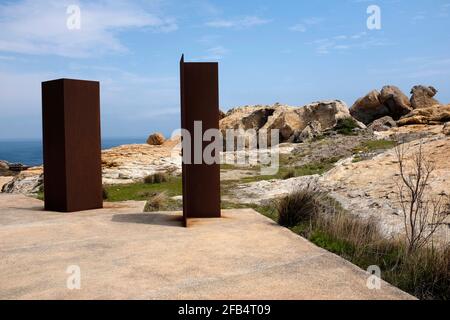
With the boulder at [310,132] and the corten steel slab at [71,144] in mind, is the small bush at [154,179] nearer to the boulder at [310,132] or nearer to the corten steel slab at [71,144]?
the corten steel slab at [71,144]

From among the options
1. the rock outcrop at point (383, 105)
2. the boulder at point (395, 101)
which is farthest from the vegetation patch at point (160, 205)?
the boulder at point (395, 101)

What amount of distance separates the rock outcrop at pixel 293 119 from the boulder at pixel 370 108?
21.7 ft

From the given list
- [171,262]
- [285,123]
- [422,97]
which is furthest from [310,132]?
[171,262]

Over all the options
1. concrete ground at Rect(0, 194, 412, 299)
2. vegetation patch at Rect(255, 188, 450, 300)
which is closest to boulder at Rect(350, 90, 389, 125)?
vegetation patch at Rect(255, 188, 450, 300)

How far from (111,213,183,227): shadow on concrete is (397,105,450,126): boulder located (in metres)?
25.1

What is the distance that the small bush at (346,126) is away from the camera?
25.9 m

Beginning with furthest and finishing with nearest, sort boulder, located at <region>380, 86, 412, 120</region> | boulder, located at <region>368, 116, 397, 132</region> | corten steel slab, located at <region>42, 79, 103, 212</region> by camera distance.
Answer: boulder, located at <region>380, 86, 412, 120</region> → boulder, located at <region>368, 116, 397, 132</region> → corten steel slab, located at <region>42, 79, 103, 212</region>

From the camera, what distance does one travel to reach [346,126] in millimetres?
26500

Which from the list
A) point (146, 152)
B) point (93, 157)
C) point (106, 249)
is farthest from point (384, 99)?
point (106, 249)

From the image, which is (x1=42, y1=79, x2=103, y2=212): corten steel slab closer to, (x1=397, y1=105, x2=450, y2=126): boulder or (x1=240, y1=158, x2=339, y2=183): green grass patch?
(x1=240, y1=158, x2=339, y2=183): green grass patch

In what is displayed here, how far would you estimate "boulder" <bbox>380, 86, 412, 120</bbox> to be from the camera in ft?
113

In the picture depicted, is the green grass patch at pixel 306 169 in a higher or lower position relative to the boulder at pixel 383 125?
lower

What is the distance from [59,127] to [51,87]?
67 cm

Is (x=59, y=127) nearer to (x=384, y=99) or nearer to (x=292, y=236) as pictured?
(x=292, y=236)
